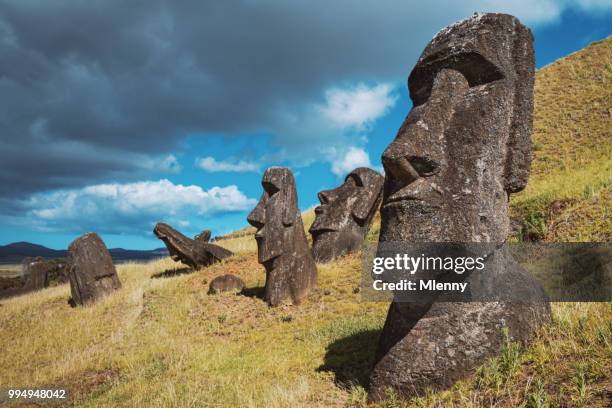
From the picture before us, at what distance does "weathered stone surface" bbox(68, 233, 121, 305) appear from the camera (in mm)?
15109

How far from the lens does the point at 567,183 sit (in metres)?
14.5

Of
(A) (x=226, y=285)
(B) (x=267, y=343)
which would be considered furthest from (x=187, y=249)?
(B) (x=267, y=343)

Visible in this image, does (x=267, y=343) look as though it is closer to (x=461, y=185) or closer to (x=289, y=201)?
(x=289, y=201)

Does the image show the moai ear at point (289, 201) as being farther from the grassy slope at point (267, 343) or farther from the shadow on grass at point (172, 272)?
the shadow on grass at point (172, 272)

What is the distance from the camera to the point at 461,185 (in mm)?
4707

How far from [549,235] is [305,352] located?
300 inches

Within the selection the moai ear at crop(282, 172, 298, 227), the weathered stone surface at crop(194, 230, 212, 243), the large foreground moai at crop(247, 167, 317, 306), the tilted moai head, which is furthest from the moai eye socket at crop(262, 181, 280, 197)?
the weathered stone surface at crop(194, 230, 212, 243)

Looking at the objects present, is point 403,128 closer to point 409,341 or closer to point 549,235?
point 409,341

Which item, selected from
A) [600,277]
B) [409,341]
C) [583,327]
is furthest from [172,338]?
[600,277]

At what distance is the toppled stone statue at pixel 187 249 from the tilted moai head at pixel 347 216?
14.8 feet

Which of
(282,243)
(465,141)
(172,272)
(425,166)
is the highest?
(465,141)

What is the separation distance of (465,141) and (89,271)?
14004 mm

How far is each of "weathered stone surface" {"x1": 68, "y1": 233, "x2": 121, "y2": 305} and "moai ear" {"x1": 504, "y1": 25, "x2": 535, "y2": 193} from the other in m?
14.0

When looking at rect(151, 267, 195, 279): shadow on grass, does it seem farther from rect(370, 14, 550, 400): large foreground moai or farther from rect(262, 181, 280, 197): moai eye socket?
rect(370, 14, 550, 400): large foreground moai
